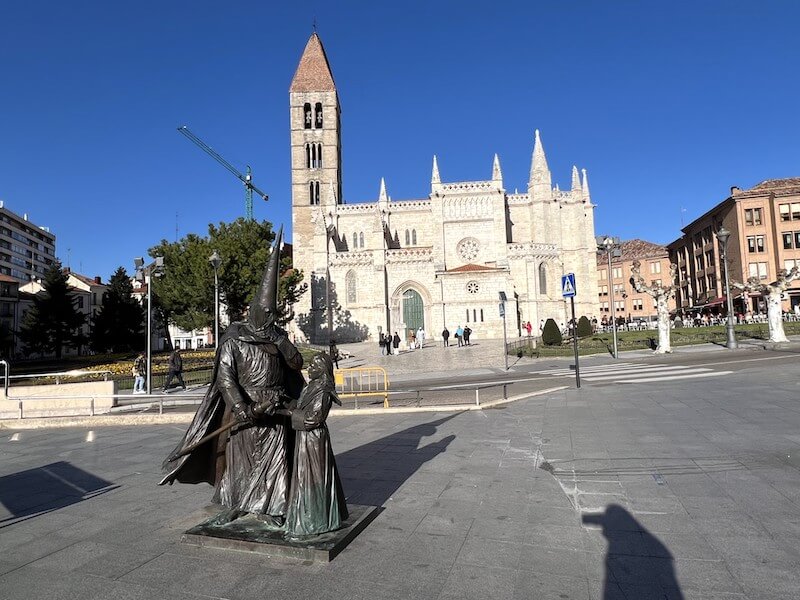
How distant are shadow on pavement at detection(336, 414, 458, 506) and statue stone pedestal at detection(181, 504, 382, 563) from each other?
1.09 metres

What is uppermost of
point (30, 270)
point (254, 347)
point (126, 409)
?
point (30, 270)

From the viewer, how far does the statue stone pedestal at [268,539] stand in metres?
3.70

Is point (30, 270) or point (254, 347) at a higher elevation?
point (30, 270)

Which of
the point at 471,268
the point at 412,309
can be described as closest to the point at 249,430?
the point at 471,268

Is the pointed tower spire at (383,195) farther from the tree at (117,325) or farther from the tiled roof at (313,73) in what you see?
the tree at (117,325)

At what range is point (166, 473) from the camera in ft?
13.7

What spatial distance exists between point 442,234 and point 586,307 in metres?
17.0

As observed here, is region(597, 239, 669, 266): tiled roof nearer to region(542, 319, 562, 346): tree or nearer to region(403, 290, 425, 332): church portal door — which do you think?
region(403, 290, 425, 332): church portal door

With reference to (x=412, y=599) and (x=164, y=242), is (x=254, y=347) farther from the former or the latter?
(x=164, y=242)

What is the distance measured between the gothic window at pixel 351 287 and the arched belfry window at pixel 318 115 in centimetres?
2219

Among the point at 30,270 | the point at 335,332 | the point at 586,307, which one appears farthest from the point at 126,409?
the point at 30,270

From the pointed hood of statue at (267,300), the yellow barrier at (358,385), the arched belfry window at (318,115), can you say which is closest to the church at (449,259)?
Result: the arched belfry window at (318,115)

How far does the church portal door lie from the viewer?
4984 centimetres

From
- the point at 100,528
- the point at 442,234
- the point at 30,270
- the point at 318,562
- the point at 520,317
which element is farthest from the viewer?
the point at 30,270
